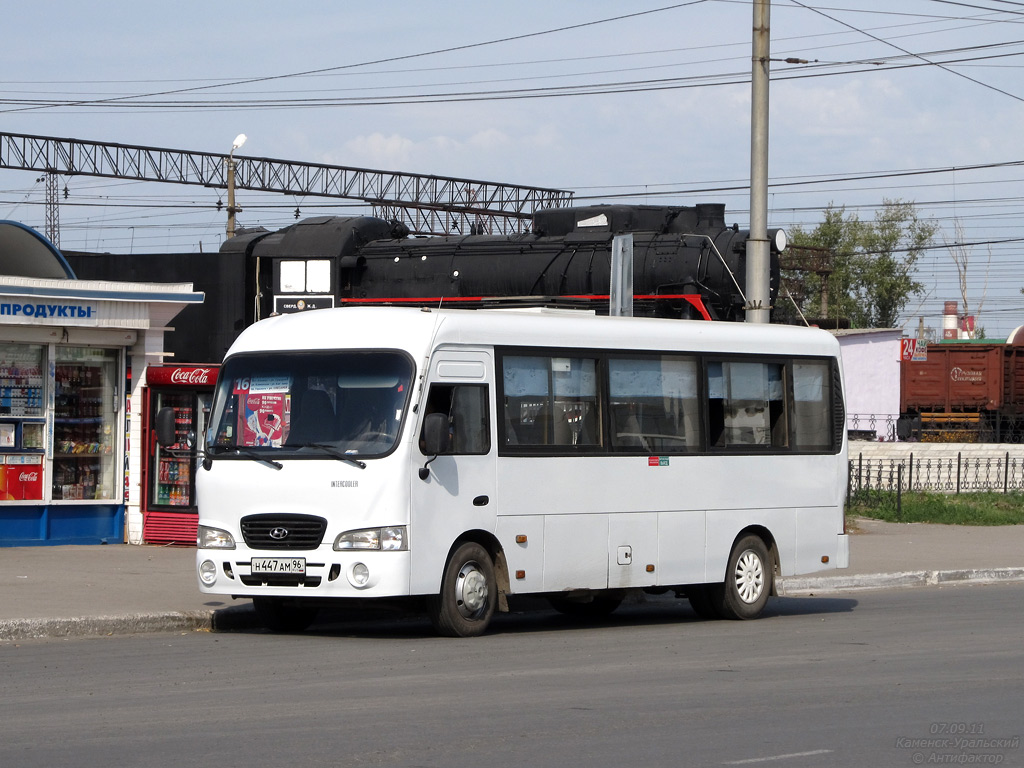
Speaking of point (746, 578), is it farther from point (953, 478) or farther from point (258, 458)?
point (953, 478)

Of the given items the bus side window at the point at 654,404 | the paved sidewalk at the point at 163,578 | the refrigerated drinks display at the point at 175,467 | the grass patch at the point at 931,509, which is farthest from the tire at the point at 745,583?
the grass patch at the point at 931,509

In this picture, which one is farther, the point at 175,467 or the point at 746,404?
the point at 175,467

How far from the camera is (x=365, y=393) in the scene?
11.4m

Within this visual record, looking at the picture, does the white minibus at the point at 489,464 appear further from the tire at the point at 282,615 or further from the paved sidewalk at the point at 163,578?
the paved sidewalk at the point at 163,578

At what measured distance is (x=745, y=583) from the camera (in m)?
13.9

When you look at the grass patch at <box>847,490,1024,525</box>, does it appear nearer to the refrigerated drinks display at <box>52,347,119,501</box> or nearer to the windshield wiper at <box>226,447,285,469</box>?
the refrigerated drinks display at <box>52,347,119,501</box>

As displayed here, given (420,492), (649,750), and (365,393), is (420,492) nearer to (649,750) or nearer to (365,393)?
(365,393)

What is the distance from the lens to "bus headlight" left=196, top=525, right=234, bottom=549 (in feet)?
37.8

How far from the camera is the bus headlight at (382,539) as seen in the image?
1093cm

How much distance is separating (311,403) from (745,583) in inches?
196

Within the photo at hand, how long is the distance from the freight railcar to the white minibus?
39.7m

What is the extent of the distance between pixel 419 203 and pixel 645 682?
48.7m

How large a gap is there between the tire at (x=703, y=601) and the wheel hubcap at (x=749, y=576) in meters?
0.32

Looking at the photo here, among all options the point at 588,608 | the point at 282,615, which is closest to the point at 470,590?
the point at 282,615
